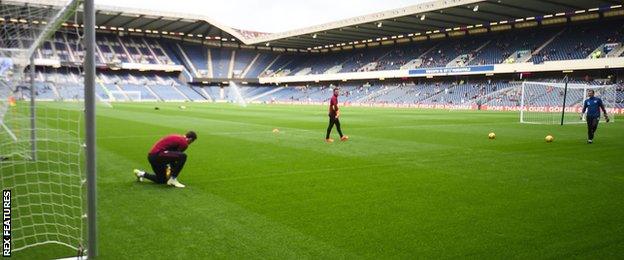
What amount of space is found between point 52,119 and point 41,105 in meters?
2.22

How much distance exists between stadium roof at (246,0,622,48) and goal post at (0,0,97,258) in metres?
41.1

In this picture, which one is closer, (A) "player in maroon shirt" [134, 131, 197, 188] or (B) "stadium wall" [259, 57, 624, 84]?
(A) "player in maroon shirt" [134, 131, 197, 188]

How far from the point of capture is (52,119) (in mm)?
8344

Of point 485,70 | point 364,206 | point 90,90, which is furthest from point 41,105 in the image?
point 485,70

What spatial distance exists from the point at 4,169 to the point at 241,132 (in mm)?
10006

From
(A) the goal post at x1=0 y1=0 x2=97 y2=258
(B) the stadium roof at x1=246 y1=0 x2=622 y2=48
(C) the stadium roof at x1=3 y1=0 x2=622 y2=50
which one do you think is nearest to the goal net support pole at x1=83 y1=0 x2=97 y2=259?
(A) the goal post at x1=0 y1=0 x2=97 y2=258

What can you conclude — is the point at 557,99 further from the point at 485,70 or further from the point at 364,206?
the point at 364,206

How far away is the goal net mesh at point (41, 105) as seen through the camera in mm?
5301

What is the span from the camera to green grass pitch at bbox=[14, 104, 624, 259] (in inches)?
199

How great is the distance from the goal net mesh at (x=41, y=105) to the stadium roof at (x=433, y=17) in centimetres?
4106

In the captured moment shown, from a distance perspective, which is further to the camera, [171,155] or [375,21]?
[375,21]

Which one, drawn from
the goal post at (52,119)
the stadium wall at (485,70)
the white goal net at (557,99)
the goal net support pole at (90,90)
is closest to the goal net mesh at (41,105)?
the goal post at (52,119)

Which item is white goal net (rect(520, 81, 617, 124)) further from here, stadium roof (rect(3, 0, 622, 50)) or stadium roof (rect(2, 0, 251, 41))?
stadium roof (rect(2, 0, 251, 41))

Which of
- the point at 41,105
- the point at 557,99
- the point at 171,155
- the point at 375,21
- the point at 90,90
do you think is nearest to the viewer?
the point at 90,90
